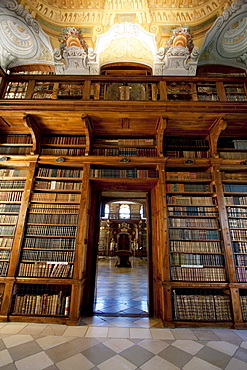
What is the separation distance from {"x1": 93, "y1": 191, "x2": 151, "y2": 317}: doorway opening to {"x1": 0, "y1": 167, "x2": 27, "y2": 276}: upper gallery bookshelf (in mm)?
1500

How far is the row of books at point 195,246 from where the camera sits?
2.93 m

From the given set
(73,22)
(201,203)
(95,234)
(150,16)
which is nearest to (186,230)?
(201,203)

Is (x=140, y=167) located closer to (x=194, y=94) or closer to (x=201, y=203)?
(x=201, y=203)

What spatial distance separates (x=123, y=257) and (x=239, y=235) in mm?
6734

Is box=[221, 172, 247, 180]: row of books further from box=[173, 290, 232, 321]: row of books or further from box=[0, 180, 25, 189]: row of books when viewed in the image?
box=[0, 180, 25, 189]: row of books

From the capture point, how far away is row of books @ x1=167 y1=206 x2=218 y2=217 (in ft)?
10.1

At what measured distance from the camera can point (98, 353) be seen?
194 centimetres

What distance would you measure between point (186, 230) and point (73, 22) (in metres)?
5.80

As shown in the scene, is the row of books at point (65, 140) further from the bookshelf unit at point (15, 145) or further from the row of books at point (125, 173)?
the row of books at point (125, 173)

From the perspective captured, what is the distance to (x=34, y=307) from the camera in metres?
2.73

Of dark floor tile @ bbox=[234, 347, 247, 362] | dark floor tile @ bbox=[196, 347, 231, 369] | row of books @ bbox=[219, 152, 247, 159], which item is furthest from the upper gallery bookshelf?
row of books @ bbox=[219, 152, 247, 159]

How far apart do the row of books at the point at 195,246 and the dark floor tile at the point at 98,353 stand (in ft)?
4.99

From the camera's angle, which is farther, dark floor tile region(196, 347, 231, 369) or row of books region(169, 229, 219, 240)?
row of books region(169, 229, 219, 240)

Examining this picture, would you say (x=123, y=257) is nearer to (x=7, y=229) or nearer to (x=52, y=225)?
(x=52, y=225)
